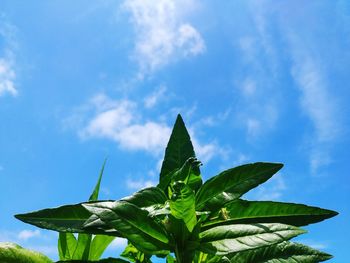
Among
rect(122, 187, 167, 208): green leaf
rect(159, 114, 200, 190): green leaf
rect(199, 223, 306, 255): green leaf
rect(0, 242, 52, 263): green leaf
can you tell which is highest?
rect(159, 114, 200, 190): green leaf

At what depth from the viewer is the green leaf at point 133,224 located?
1088 mm

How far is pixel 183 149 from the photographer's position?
4.91ft

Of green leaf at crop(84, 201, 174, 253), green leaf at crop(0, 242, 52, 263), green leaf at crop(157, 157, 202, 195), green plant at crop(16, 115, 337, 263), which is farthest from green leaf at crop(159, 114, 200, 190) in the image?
green leaf at crop(0, 242, 52, 263)

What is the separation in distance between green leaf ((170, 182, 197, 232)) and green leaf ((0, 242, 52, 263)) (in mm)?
438

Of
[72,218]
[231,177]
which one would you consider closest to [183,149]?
[231,177]

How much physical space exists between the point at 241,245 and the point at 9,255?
0.62 m

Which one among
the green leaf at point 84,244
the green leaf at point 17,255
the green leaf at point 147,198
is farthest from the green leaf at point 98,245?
the green leaf at point 147,198

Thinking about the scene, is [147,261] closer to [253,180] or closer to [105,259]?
[105,259]

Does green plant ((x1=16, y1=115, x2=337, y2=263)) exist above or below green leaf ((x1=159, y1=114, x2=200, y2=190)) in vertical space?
below

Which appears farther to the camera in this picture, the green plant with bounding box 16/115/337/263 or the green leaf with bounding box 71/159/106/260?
the green leaf with bounding box 71/159/106/260

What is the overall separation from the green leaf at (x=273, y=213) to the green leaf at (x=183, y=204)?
5.7 inches

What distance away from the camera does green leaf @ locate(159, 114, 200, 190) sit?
1481 millimetres

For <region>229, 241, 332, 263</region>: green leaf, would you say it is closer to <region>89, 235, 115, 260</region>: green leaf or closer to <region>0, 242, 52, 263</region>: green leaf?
<region>89, 235, 115, 260</region>: green leaf

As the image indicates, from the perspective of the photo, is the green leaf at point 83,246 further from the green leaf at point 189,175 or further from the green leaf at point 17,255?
the green leaf at point 189,175
